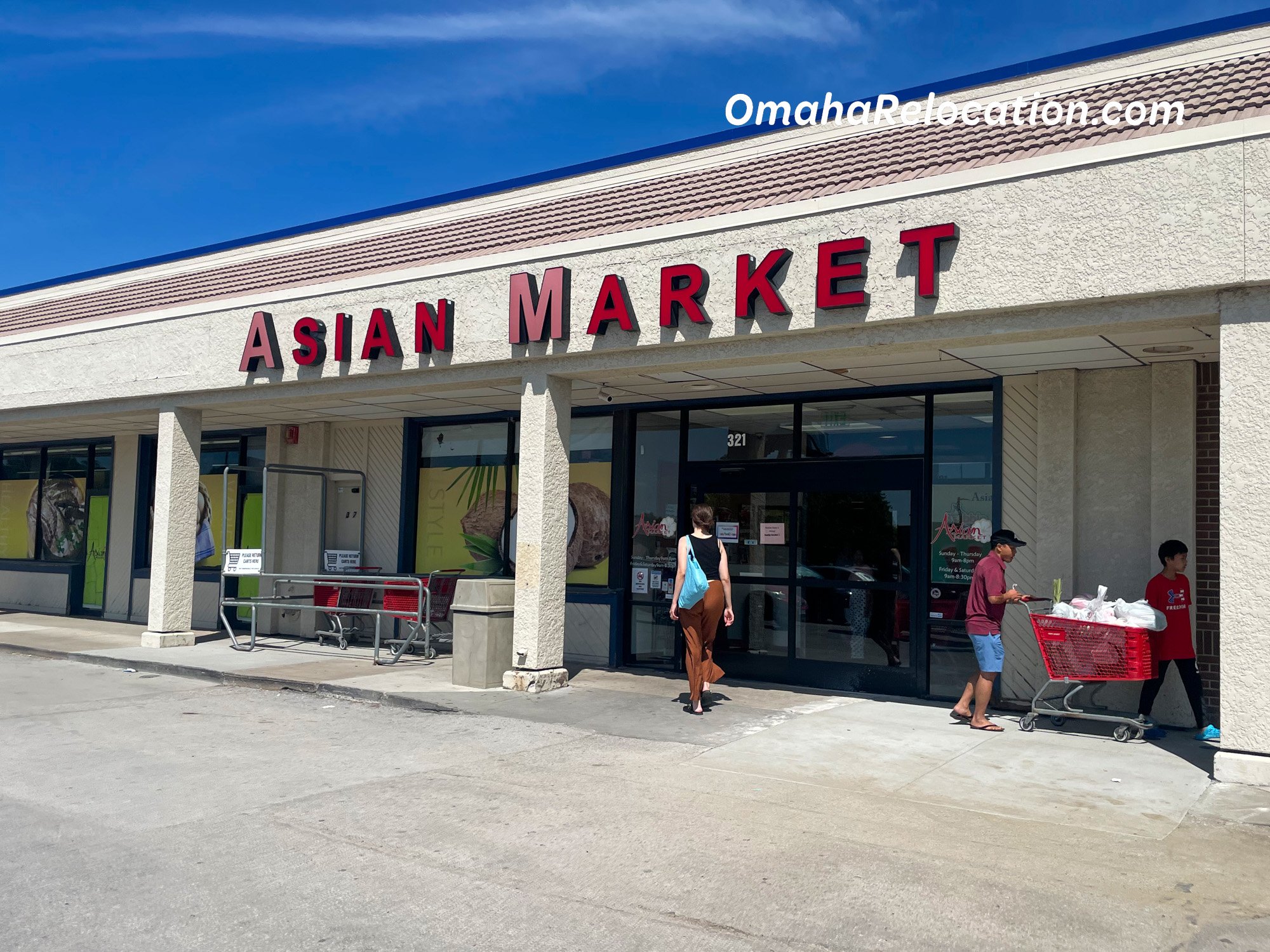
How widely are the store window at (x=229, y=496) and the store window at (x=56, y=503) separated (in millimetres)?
1599

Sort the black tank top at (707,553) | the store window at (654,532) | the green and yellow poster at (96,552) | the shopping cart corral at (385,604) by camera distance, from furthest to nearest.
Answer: the green and yellow poster at (96,552)
the shopping cart corral at (385,604)
the store window at (654,532)
the black tank top at (707,553)

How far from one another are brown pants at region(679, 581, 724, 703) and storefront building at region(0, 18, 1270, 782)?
1872 millimetres

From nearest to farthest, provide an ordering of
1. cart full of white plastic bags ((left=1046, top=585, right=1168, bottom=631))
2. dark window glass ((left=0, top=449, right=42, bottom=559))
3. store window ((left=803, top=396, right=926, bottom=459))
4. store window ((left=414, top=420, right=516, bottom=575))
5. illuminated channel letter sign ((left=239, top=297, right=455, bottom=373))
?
cart full of white plastic bags ((left=1046, top=585, right=1168, bottom=631)), store window ((left=803, top=396, right=926, bottom=459)), illuminated channel letter sign ((left=239, top=297, right=455, bottom=373)), store window ((left=414, top=420, right=516, bottom=575)), dark window glass ((left=0, top=449, right=42, bottom=559))

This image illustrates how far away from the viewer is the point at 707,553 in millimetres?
10125

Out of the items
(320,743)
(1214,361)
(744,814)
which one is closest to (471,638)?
(320,743)

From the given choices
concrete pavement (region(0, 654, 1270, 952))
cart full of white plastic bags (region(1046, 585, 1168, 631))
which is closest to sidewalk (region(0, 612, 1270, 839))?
concrete pavement (region(0, 654, 1270, 952))

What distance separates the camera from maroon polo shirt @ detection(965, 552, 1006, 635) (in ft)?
30.3

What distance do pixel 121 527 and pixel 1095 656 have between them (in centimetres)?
1718

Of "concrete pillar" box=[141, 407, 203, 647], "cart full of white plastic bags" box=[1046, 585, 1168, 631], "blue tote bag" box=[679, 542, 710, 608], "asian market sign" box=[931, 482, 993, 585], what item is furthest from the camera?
"concrete pillar" box=[141, 407, 203, 647]

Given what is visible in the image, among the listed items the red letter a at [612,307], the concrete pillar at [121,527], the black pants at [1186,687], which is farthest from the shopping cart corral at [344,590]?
the black pants at [1186,687]

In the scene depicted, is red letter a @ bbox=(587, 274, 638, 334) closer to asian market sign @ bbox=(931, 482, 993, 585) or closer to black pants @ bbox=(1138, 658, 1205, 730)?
asian market sign @ bbox=(931, 482, 993, 585)

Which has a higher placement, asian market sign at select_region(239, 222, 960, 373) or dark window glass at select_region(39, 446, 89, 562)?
asian market sign at select_region(239, 222, 960, 373)

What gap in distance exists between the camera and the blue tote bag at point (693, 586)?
977cm

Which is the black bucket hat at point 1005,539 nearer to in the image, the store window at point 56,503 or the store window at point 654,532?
the store window at point 654,532
